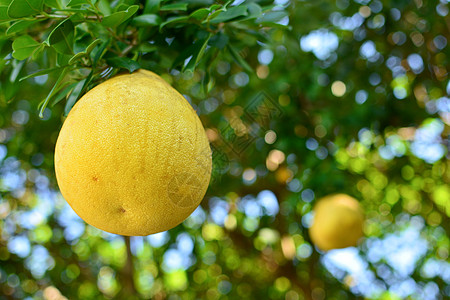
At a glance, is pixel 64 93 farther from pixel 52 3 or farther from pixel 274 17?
pixel 274 17

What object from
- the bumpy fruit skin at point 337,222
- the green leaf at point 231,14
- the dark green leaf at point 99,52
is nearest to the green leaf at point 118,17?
the dark green leaf at point 99,52

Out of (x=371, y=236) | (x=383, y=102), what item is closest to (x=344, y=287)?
(x=371, y=236)

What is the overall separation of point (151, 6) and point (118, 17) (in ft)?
0.62

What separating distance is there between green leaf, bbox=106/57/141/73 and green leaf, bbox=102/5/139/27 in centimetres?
9

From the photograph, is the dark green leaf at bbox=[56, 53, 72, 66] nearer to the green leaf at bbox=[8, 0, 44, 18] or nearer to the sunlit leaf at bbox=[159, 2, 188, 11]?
the green leaf at bbox=[8, 0, 44, 18]

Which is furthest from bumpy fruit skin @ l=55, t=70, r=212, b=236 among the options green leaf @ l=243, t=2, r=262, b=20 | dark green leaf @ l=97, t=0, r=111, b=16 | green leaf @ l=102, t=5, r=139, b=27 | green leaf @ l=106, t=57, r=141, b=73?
green leaf @ l=243, t=2, r=262, b=20

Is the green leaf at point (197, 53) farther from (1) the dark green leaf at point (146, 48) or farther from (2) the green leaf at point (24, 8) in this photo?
(2) the green leaf at point (24, 8)

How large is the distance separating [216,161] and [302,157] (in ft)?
2.84

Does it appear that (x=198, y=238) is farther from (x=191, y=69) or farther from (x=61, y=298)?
(x=191, y=69)

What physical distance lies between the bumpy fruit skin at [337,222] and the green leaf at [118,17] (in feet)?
5.86

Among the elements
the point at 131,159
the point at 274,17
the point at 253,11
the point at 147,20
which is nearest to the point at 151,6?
the point at 147,20

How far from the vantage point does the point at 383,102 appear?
121 inches

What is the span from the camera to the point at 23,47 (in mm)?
1141

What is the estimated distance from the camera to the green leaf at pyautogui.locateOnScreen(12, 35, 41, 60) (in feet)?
3.72
